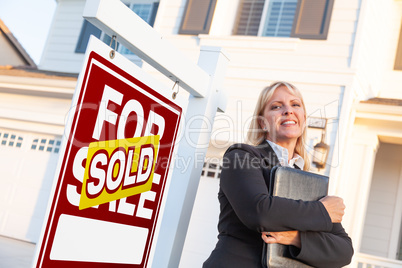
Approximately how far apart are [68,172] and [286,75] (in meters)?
6.40

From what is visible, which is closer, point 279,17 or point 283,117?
point 283,117

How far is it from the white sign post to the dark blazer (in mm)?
259

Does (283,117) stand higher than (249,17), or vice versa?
(249,17)

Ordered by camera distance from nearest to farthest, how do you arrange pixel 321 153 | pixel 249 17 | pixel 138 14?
pixel 321 153 < pixel 249 17 < pixel 138 14

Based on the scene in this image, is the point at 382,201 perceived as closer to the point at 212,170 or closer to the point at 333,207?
the point at 212,170

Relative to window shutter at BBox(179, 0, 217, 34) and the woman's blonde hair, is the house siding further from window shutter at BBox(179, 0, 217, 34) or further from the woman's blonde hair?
the woman's blonde hair

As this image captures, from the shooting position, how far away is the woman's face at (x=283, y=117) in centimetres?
214

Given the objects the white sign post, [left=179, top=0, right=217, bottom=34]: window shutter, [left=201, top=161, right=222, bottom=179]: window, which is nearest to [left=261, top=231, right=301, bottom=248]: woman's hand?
the white sign post

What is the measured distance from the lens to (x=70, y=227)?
1474 millimetres

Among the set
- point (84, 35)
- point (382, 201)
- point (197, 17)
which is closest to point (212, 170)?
point (197, 17)

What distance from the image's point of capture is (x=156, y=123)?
70.2 inches

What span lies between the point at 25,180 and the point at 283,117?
9370mm

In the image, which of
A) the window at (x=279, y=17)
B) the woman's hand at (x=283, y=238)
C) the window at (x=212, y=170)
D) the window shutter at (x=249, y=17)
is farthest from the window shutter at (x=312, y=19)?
the woman's hand at (x=283, y=238)

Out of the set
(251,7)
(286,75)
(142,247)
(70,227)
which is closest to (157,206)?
(142,247)
